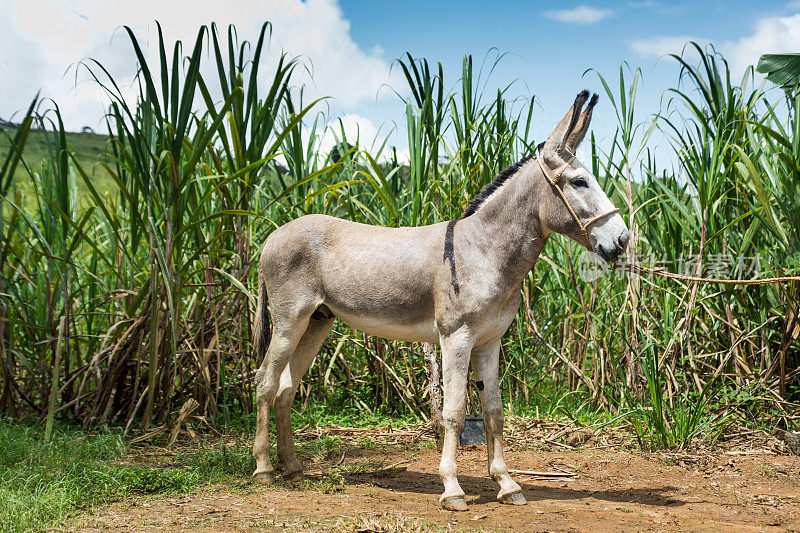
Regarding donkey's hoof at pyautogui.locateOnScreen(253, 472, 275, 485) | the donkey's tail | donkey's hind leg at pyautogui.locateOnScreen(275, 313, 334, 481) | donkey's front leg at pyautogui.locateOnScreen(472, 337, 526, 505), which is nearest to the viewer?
donkey's front leg at pyautogui.locateOnScreen(472, 337, 526, 505)

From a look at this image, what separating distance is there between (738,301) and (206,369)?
359cm

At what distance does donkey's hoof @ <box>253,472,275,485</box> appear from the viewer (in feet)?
11.5

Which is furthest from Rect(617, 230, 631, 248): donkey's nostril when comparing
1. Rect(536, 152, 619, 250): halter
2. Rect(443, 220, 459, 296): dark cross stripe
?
Rect(443, 220, 459, 296): dark cross stripe

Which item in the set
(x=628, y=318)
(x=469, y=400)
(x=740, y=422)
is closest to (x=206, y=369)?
(x=469, y=400)

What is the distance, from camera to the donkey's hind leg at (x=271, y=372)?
356cm

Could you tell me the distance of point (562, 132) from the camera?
3154 millimetres

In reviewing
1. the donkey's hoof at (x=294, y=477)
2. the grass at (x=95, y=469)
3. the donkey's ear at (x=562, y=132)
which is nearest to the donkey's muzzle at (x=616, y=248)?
the donkey's ear at (x=562, y=132)

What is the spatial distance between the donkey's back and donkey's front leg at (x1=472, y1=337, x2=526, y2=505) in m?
0.31

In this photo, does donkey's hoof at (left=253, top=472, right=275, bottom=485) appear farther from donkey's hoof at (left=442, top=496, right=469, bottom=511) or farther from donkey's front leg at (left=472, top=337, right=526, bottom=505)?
donkey's front leg at (left=472, top=337, right=526, bottom=505)

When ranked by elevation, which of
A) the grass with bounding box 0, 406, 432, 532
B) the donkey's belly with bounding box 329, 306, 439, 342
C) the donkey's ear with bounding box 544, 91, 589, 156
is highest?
the donkey's ear with bounding box 544, 91, 589, 156

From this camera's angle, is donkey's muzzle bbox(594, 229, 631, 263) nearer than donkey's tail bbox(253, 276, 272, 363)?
Yes

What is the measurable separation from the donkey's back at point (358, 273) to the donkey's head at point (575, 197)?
0.58 m

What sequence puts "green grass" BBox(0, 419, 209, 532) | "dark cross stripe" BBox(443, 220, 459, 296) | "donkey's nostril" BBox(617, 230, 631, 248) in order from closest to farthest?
"green grass" BBox(0, 419, 209, 532) < "donkey's nostril" BBox(617, 230, 631, 248) < "dark cross stripe" BBox(443, 220, 459, 296)

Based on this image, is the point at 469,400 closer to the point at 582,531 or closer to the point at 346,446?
the point at 346,446
